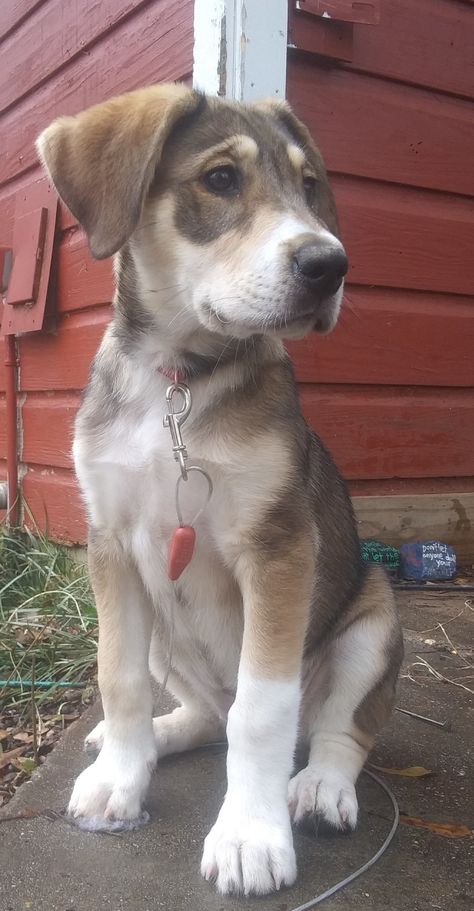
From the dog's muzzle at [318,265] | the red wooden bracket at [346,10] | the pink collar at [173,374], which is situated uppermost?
the red wooden bracket at [346,10]

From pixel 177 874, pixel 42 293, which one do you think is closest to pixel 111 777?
pixel 177 874

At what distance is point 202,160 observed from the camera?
6.89 feet

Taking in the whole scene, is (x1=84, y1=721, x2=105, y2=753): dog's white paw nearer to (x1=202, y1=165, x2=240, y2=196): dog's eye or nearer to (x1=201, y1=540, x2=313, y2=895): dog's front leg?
(x1=201, y1=540, x2=313, y2=895): dog's front leg

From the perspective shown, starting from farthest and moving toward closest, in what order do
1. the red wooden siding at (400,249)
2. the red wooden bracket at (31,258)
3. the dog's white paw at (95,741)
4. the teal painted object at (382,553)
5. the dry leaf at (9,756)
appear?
the red wooden bracket at (31,258) < the teal painted object at (382,553) < the red wooden siding at (400,249) < the dry leaf at (9,756) < the dog's white paw at (95,741)

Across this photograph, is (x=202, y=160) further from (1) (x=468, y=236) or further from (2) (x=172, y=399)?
(1) (x=468, y=236)

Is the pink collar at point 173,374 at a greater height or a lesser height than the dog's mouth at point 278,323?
lesser

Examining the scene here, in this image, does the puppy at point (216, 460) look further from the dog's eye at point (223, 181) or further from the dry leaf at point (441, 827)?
the dry leaf at point (441, 827)

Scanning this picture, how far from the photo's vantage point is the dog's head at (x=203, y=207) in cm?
187

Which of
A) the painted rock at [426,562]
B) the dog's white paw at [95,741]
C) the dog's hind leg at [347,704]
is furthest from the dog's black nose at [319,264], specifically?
the painted rock at [426,562]

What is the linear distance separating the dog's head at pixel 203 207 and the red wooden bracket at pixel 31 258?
2.68 m

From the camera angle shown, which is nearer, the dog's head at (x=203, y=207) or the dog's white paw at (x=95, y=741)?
the dog's head at (x=203, y=207)

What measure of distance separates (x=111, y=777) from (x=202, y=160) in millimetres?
1555

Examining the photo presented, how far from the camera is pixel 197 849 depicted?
191 cm

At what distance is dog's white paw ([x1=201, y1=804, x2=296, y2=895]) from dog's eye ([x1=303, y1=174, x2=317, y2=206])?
1627 mm
